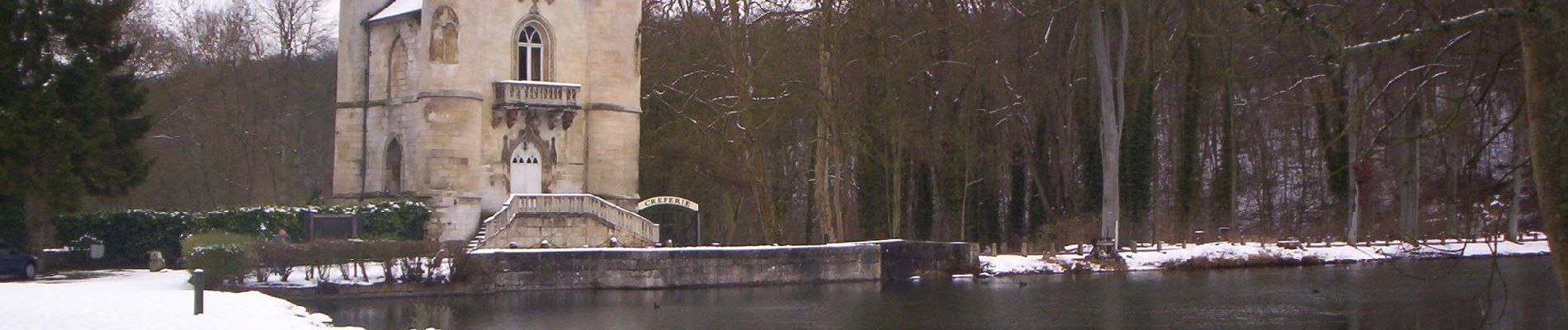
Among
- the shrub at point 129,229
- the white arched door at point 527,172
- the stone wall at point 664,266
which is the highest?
the white arched door at point 527,172

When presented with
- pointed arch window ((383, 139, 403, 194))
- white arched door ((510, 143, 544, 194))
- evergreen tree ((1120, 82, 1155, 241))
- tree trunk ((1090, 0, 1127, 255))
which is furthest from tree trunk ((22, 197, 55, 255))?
evergreen tree ((1120, 82, 1155, 241))

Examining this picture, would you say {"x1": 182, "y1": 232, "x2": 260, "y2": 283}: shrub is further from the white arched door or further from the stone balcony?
the white arched door


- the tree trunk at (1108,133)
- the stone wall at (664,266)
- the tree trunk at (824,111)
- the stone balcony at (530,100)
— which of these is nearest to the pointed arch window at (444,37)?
the stone balcony at (530,100)

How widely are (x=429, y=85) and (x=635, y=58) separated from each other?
5320 mm

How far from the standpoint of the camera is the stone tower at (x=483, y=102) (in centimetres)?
3656

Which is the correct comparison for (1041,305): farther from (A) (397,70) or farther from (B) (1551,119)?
(A) (397,70)

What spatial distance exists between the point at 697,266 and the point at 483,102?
28.2 feet

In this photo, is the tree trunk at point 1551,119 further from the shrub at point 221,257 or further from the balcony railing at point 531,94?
the balcony railing at point 531,94

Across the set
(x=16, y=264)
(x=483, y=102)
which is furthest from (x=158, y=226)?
(x=483, y=102)

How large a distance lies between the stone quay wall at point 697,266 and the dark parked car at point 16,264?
26.0 ft

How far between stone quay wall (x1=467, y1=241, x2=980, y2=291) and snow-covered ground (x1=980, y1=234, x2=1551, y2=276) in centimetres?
212

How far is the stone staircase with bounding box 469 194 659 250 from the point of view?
3522 centimetres

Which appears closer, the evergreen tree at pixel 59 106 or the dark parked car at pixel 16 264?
the dark parked car at pixel 16 264

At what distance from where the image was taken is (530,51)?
125 feet
